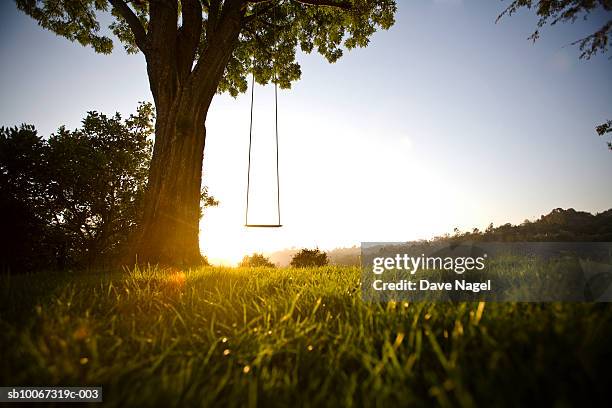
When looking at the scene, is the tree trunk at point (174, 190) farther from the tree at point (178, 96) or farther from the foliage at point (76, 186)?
the foliage at point (76, 186)

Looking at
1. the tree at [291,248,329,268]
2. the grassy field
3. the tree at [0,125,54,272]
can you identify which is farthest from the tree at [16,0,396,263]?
the tree at [291,248,329,268]

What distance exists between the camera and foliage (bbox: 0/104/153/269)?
9.98 metres

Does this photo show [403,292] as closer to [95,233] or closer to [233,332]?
[233,332]

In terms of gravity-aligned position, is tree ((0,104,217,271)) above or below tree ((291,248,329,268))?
above

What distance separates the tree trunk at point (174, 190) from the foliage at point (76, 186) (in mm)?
6864

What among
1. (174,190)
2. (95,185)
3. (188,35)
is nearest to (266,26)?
(188,35)

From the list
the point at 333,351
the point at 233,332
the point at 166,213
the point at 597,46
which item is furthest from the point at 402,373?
the point at 166,213

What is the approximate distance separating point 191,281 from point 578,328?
3.16 meters

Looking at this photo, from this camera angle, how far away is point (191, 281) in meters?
3.23

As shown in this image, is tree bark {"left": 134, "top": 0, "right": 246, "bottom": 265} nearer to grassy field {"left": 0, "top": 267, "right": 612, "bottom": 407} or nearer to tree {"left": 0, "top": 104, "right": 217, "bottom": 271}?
grassy field {"left": 0, "top": 267, "right": 612, "bottom": 407}

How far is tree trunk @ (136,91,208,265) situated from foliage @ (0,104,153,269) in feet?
22.5
